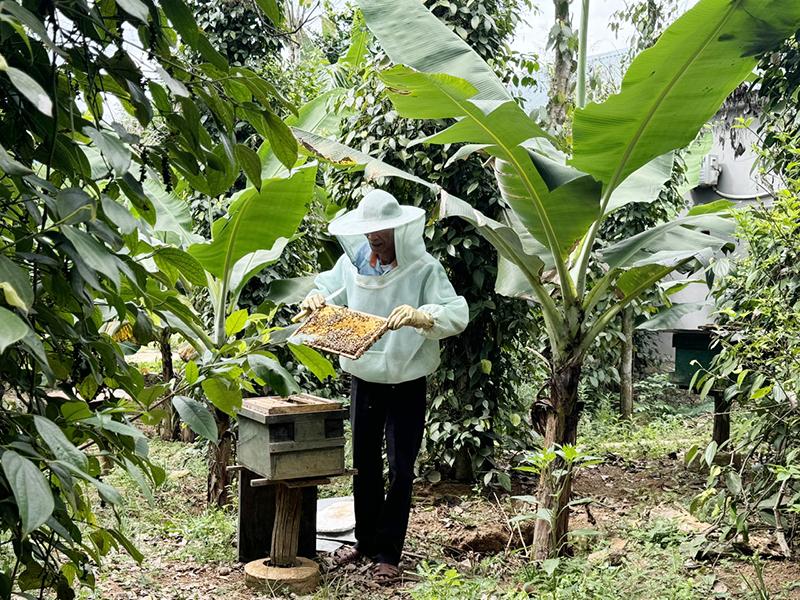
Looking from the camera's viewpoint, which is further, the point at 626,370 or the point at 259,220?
the point at 626,370

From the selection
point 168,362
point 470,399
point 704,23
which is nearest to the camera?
point 704,23

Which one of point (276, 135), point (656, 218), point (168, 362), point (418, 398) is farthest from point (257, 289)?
point (276, 135)

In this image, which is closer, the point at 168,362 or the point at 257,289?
the point at 257,289

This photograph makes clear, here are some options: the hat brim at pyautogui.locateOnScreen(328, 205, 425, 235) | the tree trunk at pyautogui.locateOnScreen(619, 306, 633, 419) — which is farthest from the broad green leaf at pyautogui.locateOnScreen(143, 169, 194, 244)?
the tree trunk at pyautogui.locateOnScreen(619, 306, 633, 419)

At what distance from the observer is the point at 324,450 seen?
423 cm

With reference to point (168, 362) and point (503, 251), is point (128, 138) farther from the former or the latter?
point (168, 362)

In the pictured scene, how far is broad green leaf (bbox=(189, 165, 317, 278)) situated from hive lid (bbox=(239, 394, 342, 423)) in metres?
1.01

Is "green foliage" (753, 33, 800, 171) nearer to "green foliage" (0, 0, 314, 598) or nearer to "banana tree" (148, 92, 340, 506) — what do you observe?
"banana tree" (148, 92, 340, 506)

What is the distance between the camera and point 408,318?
407 centimetres

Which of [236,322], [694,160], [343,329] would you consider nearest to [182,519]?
[343,329]

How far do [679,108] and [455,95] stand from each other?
0.98 metres

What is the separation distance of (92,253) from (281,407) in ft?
10.2

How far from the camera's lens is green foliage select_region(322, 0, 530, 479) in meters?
5.92

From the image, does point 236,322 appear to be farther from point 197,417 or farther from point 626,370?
point 626,370
